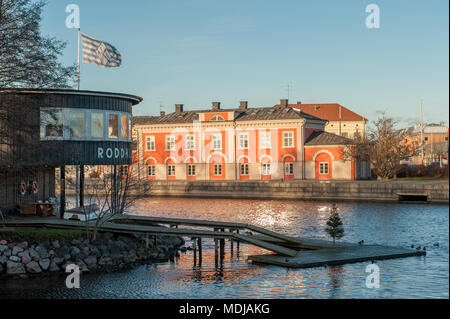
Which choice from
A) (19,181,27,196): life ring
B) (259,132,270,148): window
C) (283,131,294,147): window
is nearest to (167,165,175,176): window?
(259,132,270,148): window

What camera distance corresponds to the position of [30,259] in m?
22.9

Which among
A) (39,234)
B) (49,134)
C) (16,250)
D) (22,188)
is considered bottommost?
(16,250)

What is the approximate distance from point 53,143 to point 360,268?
15313 mm

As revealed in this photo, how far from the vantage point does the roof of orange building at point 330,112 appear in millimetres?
104375

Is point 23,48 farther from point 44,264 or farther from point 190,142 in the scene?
point 190,142

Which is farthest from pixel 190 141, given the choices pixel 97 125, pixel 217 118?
pixel 97 125

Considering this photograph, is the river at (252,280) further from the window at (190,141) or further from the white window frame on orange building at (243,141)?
the window at (190,141)

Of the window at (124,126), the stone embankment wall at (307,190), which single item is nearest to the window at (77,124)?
the window at (124,126)

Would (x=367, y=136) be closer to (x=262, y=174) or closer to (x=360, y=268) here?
(x=262, y=174)

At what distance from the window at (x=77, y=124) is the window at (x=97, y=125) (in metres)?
0.45

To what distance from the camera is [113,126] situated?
3062 cm

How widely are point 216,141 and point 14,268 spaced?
50.8 metres
